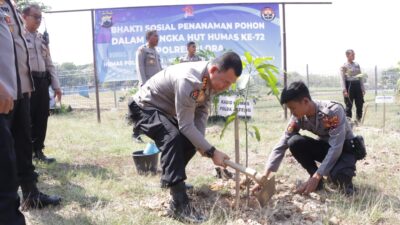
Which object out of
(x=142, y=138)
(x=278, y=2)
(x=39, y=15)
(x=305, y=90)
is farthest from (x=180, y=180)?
(x=278, y=2)

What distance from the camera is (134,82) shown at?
9977 mm

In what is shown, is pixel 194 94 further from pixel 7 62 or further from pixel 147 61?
pixel 147 61

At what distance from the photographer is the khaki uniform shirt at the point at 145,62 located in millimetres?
5883

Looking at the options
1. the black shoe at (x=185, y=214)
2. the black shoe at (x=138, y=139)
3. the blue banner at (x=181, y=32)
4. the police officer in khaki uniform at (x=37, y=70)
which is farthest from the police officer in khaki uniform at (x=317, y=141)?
the blue banner at (x=181, y=32)

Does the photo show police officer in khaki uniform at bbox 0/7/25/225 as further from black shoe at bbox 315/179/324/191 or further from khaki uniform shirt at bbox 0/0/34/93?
black shoe at bbox 315/179/324/191

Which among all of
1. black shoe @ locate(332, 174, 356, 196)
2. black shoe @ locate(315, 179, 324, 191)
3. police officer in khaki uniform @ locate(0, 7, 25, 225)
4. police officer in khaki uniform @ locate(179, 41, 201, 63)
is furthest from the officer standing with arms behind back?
police officer in khaki uniform @ locate(0, 7, 25, 225)

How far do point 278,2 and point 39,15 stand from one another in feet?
18.7

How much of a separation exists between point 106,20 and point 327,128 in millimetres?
6697

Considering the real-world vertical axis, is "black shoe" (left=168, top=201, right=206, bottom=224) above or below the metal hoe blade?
below

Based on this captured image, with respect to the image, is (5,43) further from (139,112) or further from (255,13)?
(255,13)

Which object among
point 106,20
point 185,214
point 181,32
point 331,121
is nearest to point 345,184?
point 331,121

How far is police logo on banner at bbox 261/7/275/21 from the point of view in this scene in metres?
8.72

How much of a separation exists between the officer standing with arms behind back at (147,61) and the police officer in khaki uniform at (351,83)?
382cm

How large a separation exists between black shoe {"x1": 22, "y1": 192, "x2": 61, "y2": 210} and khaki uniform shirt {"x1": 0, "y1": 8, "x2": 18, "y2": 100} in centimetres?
97
